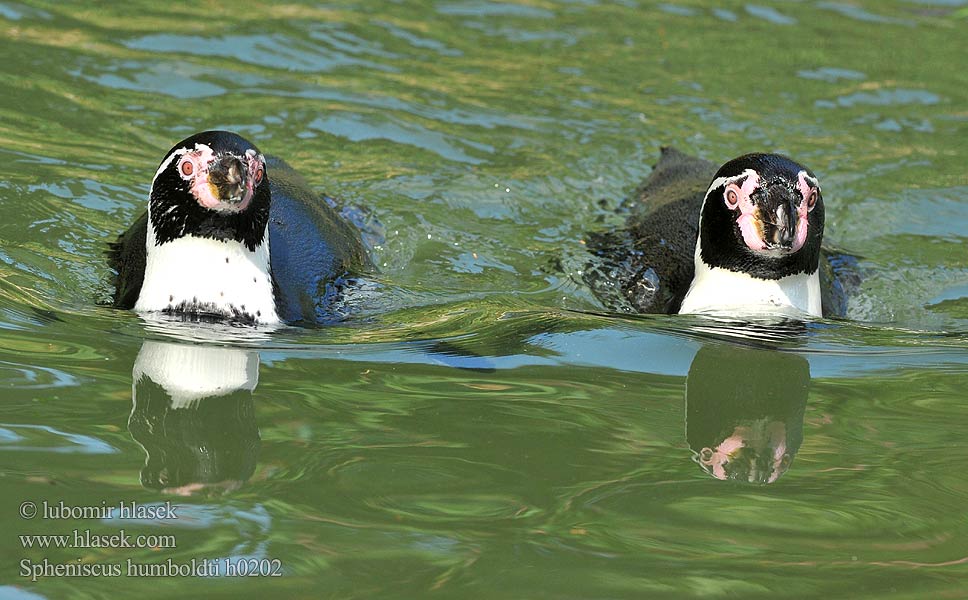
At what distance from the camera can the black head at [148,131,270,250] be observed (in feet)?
20.1

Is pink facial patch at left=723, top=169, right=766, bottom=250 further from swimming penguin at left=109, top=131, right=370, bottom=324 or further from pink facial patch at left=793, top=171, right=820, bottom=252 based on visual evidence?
swimming penguin at left=109, top=131, right=370, bottom=324

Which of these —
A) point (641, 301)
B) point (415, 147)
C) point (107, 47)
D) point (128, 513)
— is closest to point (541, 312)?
point (641, 301)

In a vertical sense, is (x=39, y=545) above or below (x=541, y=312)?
below

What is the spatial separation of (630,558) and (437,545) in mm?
569

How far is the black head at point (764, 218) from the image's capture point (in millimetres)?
6781

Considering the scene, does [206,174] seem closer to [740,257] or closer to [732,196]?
[732,196]

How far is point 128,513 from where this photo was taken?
414 cm

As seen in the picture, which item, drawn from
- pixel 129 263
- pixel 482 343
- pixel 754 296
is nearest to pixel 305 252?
pixel 129 263

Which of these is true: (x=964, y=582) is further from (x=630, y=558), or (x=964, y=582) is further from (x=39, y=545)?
(x=39, y=545)

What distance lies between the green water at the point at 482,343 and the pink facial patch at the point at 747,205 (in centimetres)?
53

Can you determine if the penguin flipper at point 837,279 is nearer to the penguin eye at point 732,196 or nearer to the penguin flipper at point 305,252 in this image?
the penguin eye at point 732,196

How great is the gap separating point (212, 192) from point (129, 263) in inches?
43.6

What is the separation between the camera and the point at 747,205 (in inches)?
271

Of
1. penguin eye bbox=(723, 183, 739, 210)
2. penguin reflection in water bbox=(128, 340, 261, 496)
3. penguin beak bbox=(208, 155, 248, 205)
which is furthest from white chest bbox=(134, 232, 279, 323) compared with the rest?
penguin eye bbox=(723, 183, 739, 210)
